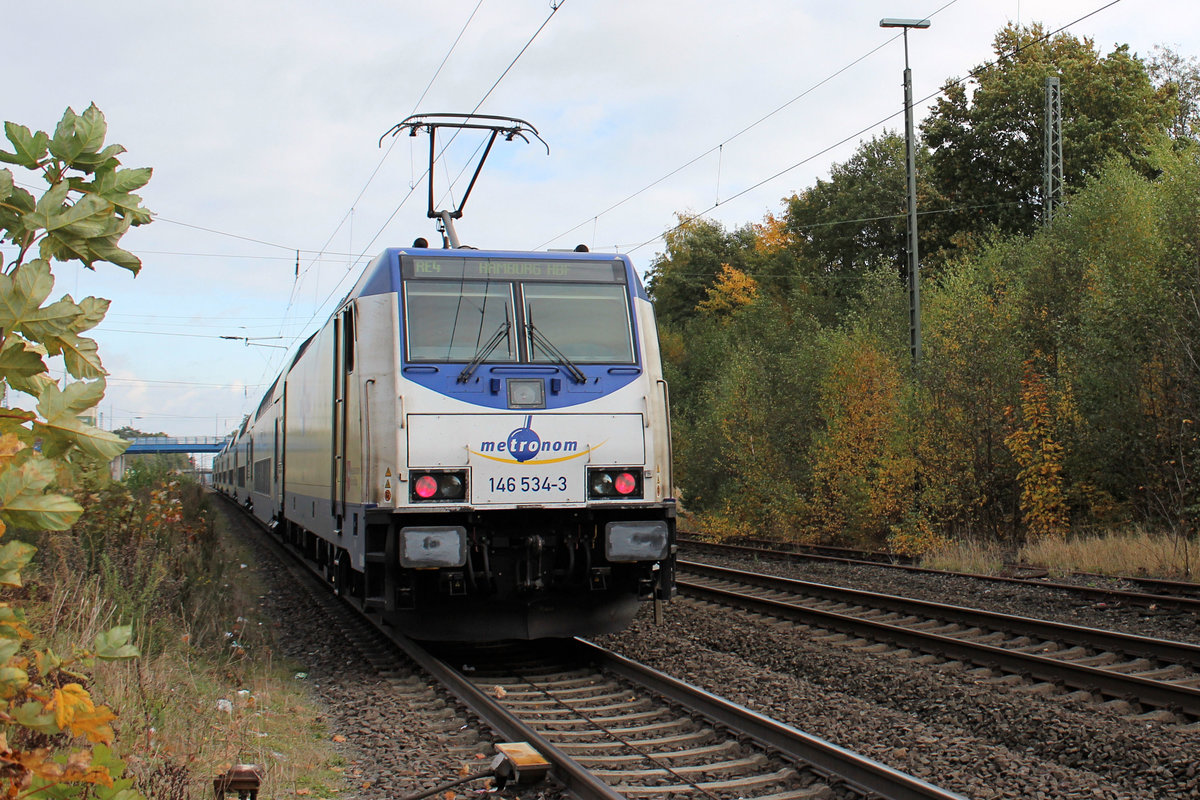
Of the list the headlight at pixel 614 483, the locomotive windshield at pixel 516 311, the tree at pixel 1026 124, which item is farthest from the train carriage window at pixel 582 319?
the tree at pixel 1026 124

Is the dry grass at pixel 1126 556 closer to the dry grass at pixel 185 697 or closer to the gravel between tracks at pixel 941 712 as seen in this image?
the gravel between tracks at pixel 941 712

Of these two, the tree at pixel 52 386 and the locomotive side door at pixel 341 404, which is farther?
the locomotive side door at pixel 341 404

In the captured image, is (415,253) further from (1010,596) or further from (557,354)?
(1010,596)

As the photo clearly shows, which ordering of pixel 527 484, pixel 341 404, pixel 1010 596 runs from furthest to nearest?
pixel 1010 596 → pixel 341 404 → pixel 527 484

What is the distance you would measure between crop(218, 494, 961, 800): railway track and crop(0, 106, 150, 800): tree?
3204 mm

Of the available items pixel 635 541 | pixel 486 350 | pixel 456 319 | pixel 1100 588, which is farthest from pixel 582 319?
pixel 1100 588

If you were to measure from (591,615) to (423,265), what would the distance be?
10.9ft

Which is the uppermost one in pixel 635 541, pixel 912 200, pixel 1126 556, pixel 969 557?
pixel 912 200

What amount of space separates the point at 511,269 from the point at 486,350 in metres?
0.87

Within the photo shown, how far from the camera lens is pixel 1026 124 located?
3666cm

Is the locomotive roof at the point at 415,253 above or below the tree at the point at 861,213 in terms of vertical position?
below

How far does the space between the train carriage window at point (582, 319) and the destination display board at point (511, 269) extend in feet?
0.27

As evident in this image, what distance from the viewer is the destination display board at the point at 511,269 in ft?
28.8

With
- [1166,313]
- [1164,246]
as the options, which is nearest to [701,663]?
[1166,313]
